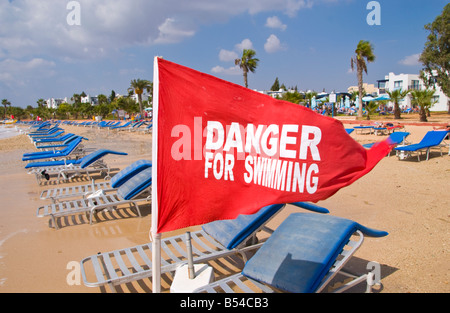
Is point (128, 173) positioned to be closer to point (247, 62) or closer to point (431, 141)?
point (431, 141)

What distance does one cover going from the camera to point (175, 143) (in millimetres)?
2395

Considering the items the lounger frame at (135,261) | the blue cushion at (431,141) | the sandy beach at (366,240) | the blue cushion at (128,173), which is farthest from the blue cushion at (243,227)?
the blue cushion at (431,141)

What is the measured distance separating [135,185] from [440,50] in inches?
1478

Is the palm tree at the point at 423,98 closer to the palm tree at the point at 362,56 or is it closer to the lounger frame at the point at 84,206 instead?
the palm tree at the point at 362,56

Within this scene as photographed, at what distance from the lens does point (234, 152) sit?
2.48 meters

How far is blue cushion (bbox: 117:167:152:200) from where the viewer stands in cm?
590

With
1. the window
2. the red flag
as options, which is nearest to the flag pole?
the red flag

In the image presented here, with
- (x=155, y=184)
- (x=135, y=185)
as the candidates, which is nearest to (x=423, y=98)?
(x=135, y=185)

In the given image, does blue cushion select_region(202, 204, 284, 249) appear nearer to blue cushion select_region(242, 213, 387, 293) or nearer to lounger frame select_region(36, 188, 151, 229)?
blue cushion select_region(242, 213, 387, 293)

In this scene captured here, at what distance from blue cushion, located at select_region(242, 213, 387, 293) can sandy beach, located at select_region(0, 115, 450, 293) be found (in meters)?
0.90

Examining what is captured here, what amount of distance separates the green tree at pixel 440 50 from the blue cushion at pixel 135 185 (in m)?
36.3
